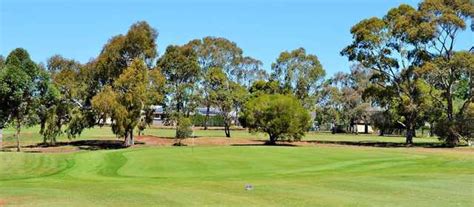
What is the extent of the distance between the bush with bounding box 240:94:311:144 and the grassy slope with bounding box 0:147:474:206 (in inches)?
1053

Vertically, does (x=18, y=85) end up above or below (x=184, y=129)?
above

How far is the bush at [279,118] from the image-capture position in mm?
63219

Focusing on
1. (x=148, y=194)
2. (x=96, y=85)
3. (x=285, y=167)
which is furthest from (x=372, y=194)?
(x=96, y=85)

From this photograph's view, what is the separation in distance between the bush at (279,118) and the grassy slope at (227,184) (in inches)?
1053

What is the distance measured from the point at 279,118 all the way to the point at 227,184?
4348 centimetres

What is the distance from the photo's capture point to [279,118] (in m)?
63.4

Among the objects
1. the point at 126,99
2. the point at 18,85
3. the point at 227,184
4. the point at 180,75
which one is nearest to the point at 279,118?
the point at 126,99

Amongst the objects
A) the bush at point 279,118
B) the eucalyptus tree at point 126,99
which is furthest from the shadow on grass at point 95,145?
the bush at point 279,118

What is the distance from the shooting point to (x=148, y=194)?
1661 centimetres

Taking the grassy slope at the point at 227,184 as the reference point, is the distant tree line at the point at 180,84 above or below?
above

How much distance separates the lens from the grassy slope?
15.3 m

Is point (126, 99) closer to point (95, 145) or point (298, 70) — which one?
point (95, 145)

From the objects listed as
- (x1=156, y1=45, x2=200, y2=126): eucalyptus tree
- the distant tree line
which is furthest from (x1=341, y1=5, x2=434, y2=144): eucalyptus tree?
(x1=156, y1=45, x2=200, y2=126): eucalyptus tree

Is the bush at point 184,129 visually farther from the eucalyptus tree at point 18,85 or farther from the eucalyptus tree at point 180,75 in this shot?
the eucalyptus tree at point 18,85
